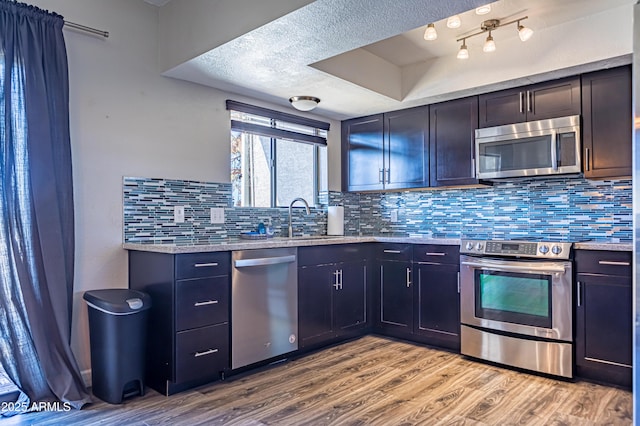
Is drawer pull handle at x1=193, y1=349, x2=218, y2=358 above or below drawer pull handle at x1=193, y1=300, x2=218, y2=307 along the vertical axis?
below

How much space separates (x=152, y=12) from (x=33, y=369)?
2.40m

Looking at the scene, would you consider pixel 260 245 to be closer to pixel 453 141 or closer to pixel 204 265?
pixel 204 265

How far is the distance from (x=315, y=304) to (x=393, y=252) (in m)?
0.87

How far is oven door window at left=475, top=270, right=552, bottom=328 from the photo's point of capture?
3002mm

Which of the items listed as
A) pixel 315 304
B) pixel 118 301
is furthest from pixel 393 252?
pixel 118 301

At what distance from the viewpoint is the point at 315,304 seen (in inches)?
135

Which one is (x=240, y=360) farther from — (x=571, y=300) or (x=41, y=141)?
(x=571, y=300)

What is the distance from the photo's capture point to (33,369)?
236 centimetres

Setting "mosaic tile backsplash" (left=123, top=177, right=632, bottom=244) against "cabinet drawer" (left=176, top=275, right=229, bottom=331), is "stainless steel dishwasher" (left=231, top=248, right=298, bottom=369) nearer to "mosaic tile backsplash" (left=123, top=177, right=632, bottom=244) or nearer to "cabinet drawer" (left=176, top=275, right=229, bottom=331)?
"cabinet drawer" (left=176, top=275, right=229, bottom=331)

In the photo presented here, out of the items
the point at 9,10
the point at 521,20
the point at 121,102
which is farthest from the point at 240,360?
the point at 521,20

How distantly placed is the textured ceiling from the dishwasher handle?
4.28ft

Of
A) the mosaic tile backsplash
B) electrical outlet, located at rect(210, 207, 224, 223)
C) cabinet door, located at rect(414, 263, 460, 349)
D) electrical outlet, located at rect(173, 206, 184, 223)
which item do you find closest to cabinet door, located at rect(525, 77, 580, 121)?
the mosaic tile backsplash

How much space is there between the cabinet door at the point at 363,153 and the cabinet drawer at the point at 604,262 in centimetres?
187

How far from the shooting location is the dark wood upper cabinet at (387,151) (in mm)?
3982
